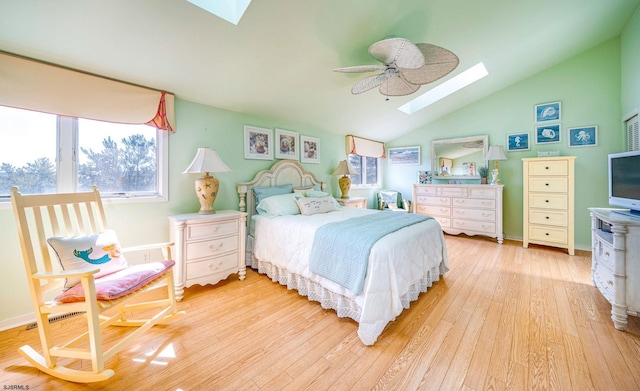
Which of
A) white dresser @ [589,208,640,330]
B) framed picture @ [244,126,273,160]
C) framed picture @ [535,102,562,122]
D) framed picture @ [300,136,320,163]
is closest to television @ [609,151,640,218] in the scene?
white dresser @ [589,208,640,330]

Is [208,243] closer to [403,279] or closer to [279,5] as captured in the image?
[403,279]

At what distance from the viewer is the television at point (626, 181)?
73.7 inches

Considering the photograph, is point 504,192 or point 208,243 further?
point 504,192

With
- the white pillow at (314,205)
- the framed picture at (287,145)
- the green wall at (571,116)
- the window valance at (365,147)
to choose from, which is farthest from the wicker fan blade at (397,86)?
the green wall at (571,116)

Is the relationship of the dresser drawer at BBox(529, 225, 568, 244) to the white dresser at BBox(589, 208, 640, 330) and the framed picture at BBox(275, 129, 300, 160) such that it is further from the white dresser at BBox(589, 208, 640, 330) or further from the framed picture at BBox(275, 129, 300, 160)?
the framed picture at BBox(275, 129, 300, 160)

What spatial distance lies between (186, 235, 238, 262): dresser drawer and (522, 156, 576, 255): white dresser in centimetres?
426

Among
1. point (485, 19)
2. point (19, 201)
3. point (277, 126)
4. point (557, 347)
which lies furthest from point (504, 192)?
point (19, 201)

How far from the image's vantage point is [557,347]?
60.0 inches

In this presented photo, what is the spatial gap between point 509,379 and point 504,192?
3.84 m

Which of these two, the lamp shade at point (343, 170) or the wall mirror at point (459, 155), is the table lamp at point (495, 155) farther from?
the lamp shade at point (343, 170)

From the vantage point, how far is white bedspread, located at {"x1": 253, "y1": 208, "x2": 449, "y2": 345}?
5.32 ft

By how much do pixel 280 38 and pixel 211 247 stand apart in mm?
2052

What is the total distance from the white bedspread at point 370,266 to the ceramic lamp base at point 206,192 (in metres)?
0.57

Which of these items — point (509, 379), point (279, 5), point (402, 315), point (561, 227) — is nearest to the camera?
point (509, 379)
